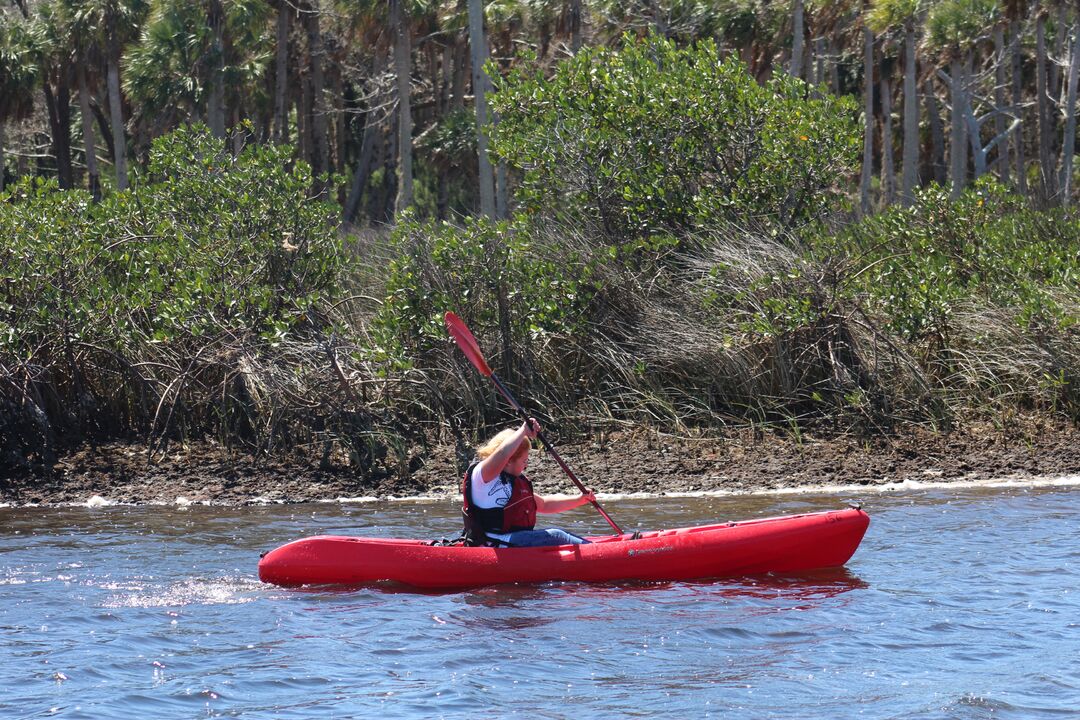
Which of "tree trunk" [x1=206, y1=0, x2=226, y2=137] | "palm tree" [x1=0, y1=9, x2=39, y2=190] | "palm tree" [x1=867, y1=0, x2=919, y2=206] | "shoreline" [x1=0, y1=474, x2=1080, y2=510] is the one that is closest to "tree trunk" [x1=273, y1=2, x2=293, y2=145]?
"tree trunk" [x1=206, y1=0, x2=226, y2=137]

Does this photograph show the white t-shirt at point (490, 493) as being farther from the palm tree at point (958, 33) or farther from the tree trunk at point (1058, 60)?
the tree trunk at point (1058, 60)

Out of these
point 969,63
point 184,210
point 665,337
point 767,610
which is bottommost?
point 767,610

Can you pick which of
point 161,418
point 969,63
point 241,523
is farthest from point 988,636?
point 969,63

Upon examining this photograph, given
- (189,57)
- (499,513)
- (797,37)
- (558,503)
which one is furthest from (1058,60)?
(499,513)

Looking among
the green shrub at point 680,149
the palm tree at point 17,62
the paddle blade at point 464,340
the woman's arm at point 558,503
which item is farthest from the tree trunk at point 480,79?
the palm tree at point 17,62

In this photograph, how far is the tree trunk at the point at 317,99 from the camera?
102 ft

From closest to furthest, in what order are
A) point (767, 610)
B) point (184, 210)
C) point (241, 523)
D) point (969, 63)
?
point (767, 610) → point (241, 523) → point (184, 210) → point (969, 63)

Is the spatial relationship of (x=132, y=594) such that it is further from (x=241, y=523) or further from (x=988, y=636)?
(x=988, y=636)

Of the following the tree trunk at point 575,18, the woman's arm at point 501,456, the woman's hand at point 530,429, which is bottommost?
the woman's arm at point 501,456

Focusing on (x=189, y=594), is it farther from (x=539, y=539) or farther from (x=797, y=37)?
(x=797, y=37)

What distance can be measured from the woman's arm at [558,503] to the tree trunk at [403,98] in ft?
51.9

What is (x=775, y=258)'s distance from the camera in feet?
44.6

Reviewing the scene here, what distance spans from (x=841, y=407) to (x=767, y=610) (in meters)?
5.30

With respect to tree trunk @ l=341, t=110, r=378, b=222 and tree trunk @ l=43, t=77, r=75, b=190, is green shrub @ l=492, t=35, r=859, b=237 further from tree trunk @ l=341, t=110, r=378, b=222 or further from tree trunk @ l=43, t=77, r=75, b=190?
tree trunk @ l=43, t=77, r=75, b=190
